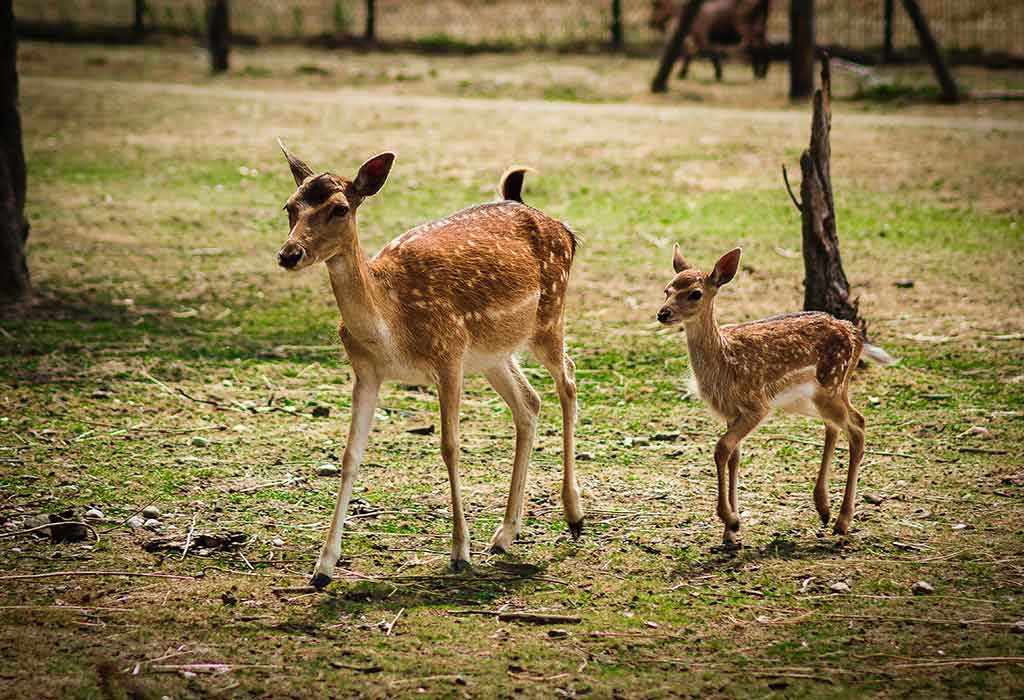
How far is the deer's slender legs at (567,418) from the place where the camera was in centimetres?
684

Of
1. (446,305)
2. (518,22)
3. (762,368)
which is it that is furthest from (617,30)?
(446,305)

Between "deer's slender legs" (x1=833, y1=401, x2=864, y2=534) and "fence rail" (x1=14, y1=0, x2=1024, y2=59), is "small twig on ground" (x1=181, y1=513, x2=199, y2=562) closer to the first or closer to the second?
"deer's slender legs" (x1=833, y1=401, x2=864, y2=534)

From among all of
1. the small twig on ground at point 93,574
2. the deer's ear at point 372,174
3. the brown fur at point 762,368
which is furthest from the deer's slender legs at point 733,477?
the small twig on ground at point 93,574

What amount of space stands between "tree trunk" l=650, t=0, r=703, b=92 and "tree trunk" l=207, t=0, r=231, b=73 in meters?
6.96

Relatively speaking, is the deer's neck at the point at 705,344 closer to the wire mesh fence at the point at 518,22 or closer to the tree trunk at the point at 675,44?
the tree trunk at the point at 675,44

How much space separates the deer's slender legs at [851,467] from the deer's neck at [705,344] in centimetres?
75

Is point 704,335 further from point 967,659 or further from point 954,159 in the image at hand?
point 954,159

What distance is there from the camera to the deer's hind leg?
22.4 ft

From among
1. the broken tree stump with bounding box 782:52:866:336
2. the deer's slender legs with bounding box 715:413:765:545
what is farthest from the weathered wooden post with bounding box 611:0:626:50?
the deer's slender legs with bounding box 715:413:765:545

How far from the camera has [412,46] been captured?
84.1 feet

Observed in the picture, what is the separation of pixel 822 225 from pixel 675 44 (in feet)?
34.9

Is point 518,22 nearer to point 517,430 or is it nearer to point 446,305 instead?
point 517,430

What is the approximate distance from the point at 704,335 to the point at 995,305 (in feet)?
16.0

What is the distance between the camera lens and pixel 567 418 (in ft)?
23.0
